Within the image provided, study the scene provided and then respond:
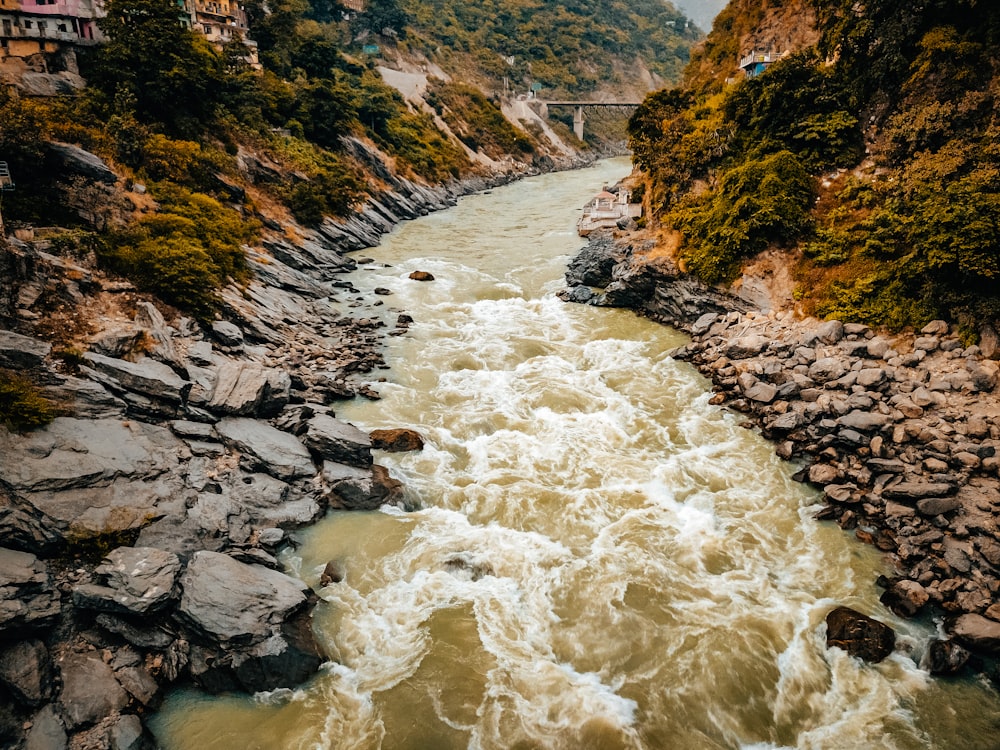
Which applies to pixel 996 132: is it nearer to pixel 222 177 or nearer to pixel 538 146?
pixel 222 177

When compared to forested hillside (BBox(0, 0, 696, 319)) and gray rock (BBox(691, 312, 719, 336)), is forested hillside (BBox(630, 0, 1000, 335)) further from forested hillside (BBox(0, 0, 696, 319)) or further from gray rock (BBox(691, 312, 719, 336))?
forested hillside (BBox(0, 0, 696, 319))

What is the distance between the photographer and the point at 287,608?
12289 millimetres

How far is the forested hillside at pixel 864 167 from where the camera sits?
65.5ft

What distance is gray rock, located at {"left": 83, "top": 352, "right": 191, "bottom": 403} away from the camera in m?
16.4

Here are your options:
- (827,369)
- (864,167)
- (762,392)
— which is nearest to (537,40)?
(864,167)

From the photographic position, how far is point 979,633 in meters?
11.8

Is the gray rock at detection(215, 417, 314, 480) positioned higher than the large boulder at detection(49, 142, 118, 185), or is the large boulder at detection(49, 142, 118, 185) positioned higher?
the large boulder at detection(49, 142, 118, 185)

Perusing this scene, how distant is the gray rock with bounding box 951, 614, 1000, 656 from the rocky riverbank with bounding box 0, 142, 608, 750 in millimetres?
14035

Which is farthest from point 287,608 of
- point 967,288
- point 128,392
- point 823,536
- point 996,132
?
point 996,132

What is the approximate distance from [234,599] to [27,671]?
136 inches

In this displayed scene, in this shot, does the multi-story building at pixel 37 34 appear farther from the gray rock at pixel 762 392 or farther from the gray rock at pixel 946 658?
the gray rock at pixel 946 658

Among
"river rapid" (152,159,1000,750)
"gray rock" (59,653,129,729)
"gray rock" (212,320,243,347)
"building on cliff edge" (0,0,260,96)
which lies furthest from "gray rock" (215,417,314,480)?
"building on cliff edge" (0,0,260,96)

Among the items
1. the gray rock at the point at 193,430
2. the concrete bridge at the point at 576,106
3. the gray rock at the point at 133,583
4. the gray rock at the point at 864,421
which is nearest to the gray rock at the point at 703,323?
the gray rock at the point at 864,421

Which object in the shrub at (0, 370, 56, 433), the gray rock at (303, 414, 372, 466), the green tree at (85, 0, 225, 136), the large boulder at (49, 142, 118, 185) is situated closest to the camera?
the shrub at (0, 370, 56, 433)
